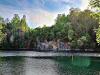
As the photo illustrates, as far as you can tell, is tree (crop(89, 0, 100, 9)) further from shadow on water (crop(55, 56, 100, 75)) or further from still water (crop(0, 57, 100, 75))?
shadow on water (crop(55, 56, 100, 75))

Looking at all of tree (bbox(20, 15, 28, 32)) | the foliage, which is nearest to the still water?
the foliage

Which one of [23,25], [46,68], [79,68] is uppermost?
[23,25]

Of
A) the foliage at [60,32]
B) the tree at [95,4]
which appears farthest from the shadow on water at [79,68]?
the foliage at [60,32]

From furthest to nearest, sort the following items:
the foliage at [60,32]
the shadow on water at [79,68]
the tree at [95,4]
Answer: the foliage at [60,32] → the shadow on water at [79,68] → the tree at [95,4]

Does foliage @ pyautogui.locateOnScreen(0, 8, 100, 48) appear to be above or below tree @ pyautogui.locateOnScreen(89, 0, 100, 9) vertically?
above

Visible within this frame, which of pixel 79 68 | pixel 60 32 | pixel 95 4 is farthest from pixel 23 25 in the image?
pixel 95 4

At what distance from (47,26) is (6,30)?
866 inches

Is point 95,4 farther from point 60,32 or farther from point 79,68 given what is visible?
point 60,32

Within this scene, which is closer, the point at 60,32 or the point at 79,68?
the point at 79,68

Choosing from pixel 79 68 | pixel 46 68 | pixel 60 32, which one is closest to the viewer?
pixel 46 68

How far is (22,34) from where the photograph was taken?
129 metres

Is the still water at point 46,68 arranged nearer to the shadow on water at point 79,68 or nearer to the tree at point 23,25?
the shadow on water at point 79,68

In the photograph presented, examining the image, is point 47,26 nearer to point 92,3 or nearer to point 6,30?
point 6,30

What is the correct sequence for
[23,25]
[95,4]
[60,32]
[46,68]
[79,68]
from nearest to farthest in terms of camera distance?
[95,4] → [46,68] → [79,68] → [60,32] → [23,25]
